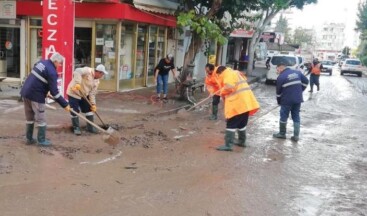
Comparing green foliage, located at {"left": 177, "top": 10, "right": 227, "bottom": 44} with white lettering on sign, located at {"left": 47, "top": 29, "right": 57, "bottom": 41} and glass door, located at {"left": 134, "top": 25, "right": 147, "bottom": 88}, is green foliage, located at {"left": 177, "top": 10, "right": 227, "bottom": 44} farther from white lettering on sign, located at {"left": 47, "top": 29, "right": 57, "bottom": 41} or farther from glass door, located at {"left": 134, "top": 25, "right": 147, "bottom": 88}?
white lettering on sign, located at {"left": 47, "top": 29, "right": 57, "bottom": 41}

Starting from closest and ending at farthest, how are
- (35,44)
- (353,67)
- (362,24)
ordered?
(35,44) < (353,67) < (362,24)

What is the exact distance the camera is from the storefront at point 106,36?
47.7 feet

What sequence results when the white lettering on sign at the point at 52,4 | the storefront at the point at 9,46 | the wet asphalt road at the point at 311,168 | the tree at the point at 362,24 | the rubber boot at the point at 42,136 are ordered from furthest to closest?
the tree at the point at 362,24, the storefront at the point at 9,46, the white lettering on sign at the point at 52,4, the rubber boot at the point at 42,136, the wet asphalt road at the point at 311,168

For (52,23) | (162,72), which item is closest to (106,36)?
(162,72)

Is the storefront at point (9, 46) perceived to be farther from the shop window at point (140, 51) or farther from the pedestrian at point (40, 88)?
the pedestrian at point (40, 88)

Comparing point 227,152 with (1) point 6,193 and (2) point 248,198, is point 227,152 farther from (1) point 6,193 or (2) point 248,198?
(1) point 6,193

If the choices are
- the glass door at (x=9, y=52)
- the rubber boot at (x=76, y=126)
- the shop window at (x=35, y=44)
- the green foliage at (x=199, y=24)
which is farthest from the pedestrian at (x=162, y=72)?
the rubber boot at (x=76, y=126)

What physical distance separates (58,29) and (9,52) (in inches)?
231

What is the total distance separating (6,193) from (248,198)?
293 cm

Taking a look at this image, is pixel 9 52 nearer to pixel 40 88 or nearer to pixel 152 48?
pixel 152 48

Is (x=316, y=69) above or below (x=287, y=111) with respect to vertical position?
above

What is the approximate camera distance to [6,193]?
214 inches

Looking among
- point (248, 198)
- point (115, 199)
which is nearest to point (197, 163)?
point (248, 198)

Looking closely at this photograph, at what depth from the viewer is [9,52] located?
1641cm
